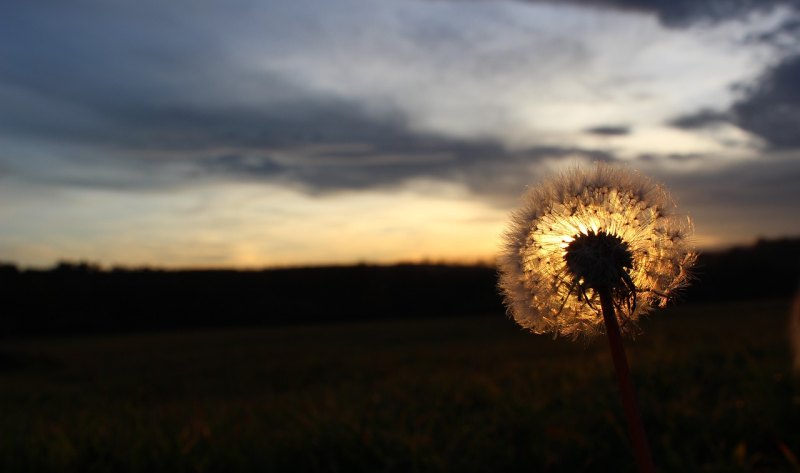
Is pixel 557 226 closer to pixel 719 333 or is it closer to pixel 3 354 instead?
pixel 719 333

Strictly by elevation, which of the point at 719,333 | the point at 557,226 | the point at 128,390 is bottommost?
the point at 128,390

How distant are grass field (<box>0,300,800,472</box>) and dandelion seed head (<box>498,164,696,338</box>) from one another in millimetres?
4124

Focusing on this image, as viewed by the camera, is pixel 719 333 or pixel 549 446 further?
pixel 719 333

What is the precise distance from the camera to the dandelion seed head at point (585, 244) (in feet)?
3.70

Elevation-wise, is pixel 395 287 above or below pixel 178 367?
above

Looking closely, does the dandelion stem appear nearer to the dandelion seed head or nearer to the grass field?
the dandelion seed head

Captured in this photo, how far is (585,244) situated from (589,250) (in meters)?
0.04

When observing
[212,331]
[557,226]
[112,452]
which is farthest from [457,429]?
[212,331]

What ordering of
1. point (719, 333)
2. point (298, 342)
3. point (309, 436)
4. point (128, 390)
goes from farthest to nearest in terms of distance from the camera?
point (298, 342) → point (719, 333) → point (128, 390) → point (309, 436)

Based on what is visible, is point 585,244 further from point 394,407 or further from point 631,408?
point 394,407

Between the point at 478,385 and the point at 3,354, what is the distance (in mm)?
9263

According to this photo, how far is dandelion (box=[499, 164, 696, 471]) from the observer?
3.52ft

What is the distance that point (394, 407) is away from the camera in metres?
7.39

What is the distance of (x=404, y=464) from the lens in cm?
579
